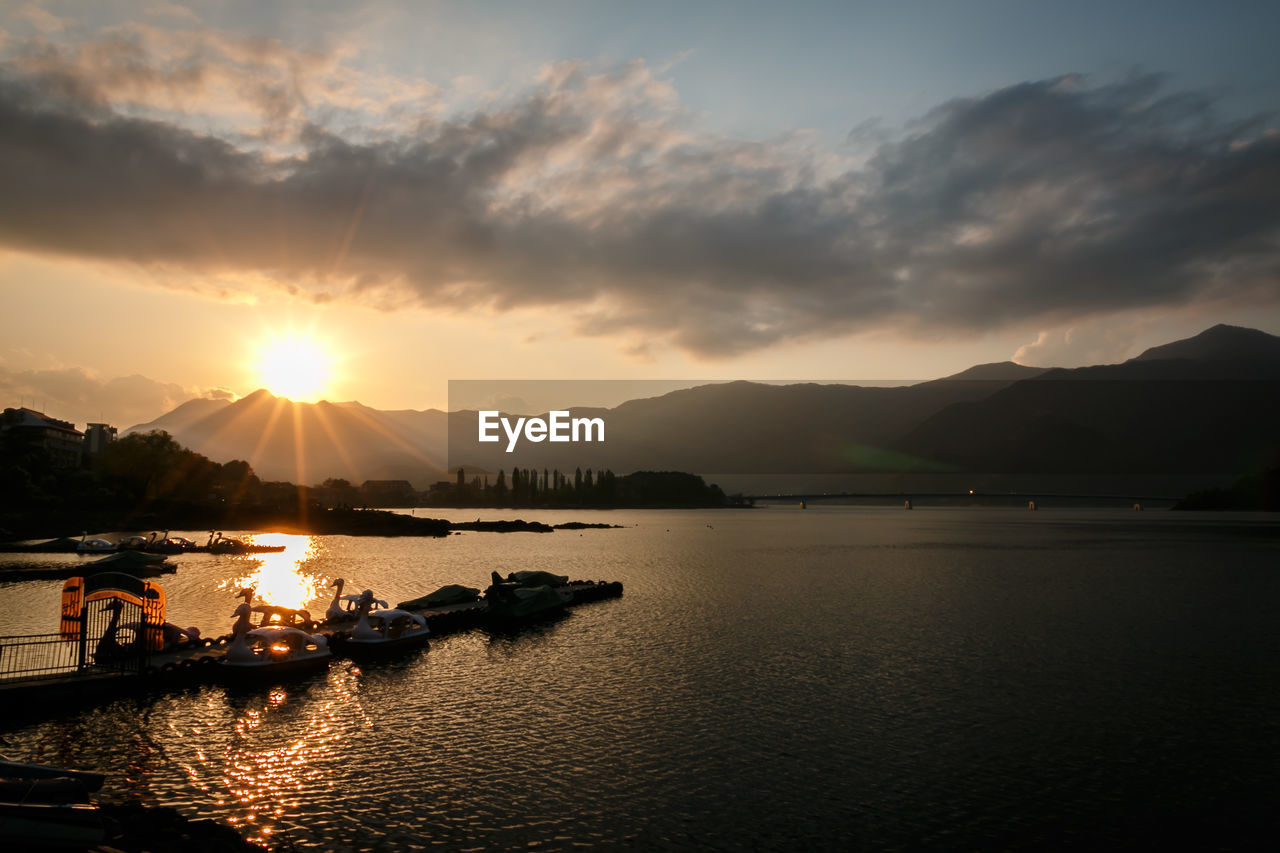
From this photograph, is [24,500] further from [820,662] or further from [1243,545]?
[1243,545]

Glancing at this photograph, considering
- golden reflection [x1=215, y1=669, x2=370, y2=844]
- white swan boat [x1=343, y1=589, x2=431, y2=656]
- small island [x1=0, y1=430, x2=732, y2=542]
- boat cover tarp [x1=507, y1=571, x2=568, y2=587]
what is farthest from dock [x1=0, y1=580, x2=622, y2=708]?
small island [x1=0, y1=430, x2=732, y2=542]

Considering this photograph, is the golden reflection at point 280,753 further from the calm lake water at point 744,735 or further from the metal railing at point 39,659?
the metal railing at point 39,659

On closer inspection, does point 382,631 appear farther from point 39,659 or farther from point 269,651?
point 39,659

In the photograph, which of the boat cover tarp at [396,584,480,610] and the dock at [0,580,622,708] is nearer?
the dock at [0,580,622,708]

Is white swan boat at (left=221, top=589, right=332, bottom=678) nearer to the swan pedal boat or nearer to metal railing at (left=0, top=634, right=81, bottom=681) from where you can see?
the swan pedal boat

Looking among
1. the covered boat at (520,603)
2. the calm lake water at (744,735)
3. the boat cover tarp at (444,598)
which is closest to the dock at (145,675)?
the calm lake water at (744,735)

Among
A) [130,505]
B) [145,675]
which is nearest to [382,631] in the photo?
[145,675]
